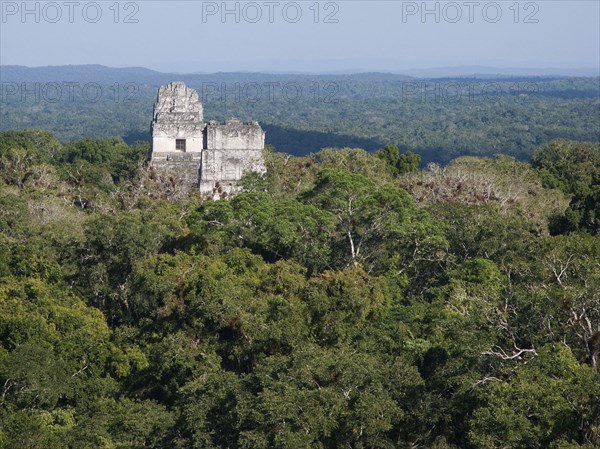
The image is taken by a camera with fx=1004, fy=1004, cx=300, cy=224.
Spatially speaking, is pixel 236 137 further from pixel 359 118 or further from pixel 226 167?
pixel 359 118

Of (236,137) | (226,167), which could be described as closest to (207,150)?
(226,167)

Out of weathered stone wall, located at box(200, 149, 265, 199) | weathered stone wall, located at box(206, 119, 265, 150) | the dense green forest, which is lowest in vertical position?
the dense green forest

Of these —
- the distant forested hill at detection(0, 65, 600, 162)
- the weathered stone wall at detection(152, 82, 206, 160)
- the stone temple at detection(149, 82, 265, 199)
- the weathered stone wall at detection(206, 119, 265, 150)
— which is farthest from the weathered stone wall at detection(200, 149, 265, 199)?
the distant forested hill at detection(0, 65, 600, 162)

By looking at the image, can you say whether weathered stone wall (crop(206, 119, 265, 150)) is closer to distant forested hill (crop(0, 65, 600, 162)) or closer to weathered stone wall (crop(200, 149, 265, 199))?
weathered stone wall (crop(200, 149, 265, 199))

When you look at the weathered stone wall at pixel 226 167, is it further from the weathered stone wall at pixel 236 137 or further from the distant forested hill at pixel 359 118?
the distant forested hill at pixel 359 118

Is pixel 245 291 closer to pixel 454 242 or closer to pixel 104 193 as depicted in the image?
pixel 454 242

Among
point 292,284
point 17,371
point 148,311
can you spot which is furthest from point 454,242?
point 17,371

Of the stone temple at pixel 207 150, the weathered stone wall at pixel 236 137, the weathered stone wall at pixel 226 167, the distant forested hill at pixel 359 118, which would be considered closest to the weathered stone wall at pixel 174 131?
Answer: the stone temple at pixel 207 150
